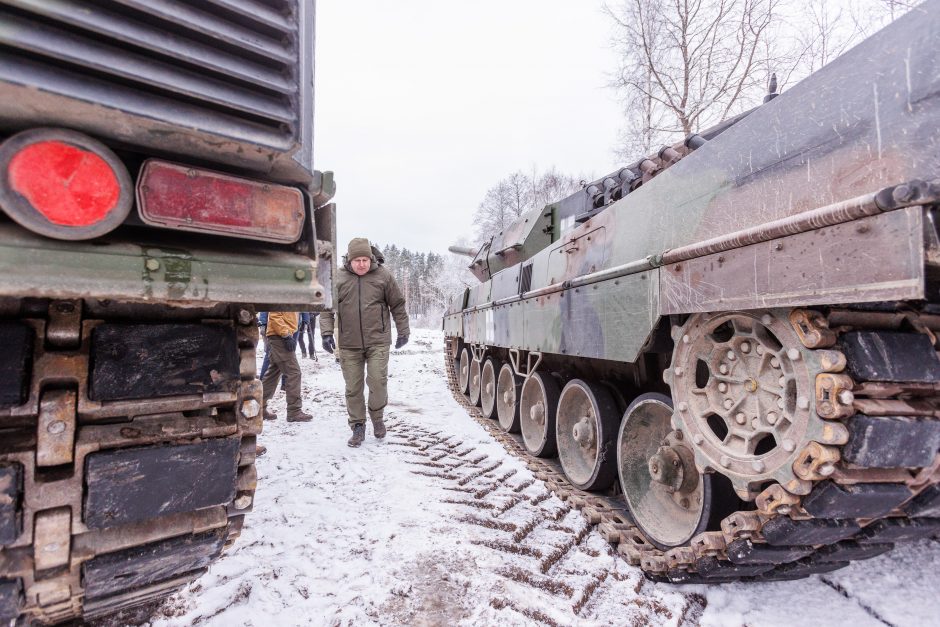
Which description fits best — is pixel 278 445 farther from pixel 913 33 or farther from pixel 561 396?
pixel 913 33

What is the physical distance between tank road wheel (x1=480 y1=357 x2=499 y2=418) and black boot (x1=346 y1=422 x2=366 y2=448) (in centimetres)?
195

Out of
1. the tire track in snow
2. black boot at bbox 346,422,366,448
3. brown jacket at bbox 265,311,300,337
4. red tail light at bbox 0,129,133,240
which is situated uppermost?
red tail light at bbox 0,129,133,240

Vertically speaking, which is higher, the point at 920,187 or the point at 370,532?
the point at 920,187

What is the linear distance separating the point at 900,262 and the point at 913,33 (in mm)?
727

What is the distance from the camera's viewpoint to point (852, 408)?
1357mm

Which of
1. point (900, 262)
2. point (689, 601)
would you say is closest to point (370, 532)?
point (689, 601)

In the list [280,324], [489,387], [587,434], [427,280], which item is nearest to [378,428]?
[280,324]

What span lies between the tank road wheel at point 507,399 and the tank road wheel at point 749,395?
3012 mm

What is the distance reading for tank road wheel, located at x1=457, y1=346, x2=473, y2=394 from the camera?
297 inches

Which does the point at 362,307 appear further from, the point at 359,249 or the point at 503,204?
the point at 503,204

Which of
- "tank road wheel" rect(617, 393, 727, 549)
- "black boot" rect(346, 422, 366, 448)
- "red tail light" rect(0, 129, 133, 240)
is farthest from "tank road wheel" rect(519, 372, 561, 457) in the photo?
"red tail light" rect(0, 129, 133, 240)

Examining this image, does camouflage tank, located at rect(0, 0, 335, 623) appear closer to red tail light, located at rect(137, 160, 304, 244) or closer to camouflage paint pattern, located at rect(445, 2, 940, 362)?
red tail light, located at rect(137, 160, 304, 244)

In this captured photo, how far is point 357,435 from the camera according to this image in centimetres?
444

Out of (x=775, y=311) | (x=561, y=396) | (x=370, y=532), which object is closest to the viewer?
(x=775, y=311)
